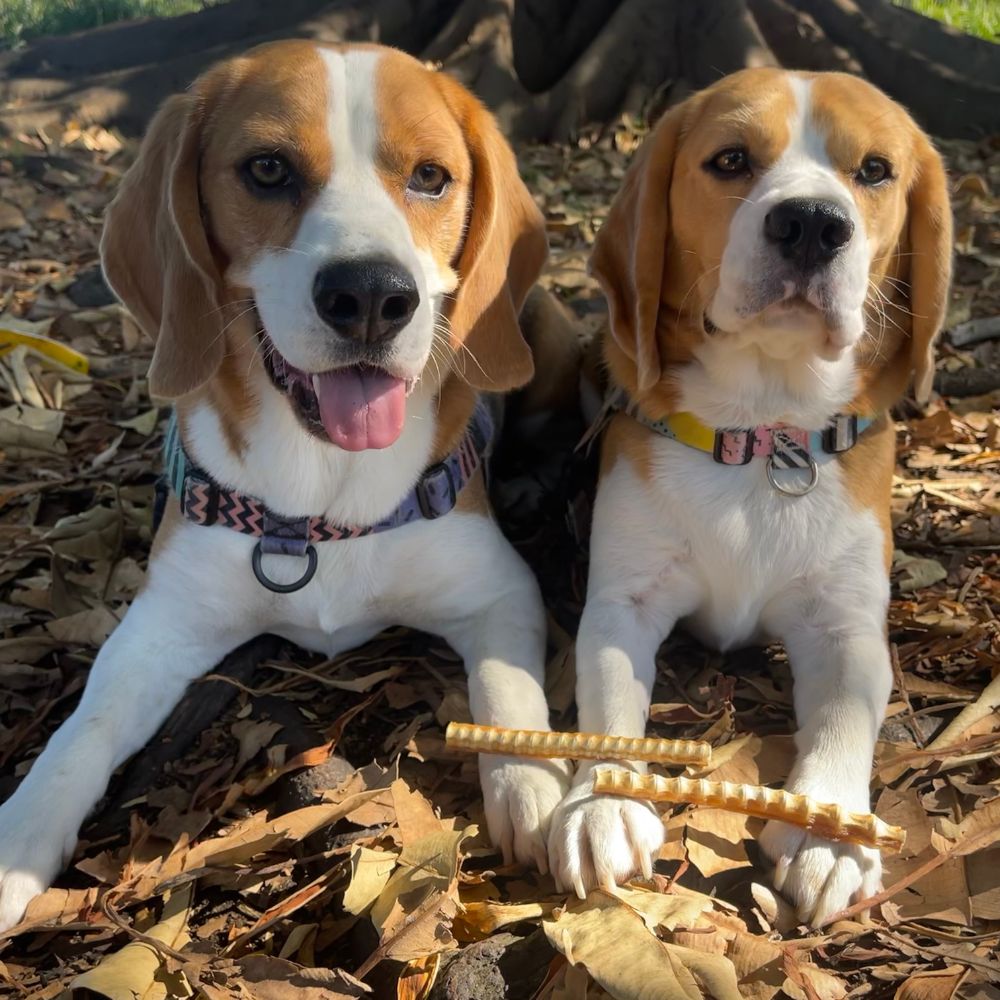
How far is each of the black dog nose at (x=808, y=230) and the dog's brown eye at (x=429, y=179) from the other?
0.80 m

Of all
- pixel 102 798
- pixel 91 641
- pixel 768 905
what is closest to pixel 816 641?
pixel 768 905

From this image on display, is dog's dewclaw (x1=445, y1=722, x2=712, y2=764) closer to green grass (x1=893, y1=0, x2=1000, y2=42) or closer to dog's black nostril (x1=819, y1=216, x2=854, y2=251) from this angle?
dog's black nostril (x1=819, y1=216, x2=854, y2=251)

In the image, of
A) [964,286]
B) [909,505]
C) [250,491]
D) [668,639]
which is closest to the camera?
[250,491]

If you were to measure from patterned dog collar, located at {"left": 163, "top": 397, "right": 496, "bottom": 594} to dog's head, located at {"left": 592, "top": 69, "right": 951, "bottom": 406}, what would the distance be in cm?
62

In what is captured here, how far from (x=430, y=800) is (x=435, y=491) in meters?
0.79

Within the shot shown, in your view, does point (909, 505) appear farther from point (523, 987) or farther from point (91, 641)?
point (91, 641)

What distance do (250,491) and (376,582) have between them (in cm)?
40

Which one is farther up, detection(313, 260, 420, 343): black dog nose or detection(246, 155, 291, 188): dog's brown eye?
detection(246, 155, 291, 188): dog's brown eye

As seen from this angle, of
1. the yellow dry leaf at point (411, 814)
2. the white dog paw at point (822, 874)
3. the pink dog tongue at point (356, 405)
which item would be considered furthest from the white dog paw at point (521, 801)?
the pink dog tongue at point (356, 405)

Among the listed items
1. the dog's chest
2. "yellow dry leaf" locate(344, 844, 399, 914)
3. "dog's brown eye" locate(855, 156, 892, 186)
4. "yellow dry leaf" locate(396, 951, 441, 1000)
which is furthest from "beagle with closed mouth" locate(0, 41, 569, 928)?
"dog's brown eye" locate(855, 156, 892, 186)

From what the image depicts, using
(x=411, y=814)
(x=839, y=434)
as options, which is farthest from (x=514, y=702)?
(x=839, y=434)

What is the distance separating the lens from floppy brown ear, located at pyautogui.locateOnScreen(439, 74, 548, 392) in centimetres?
263

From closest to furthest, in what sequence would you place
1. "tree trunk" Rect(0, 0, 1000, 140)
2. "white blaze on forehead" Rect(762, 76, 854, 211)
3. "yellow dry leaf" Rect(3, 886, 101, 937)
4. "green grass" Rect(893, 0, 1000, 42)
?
1. "yellow dry leaf" Rect(3, 886, 101, 937)
2. "white blaze on forehead" Rect(762, 76, 854, 211)
3. "tree trunk" Rect(0, 0, 1000, 140)
4. "green grass" Rect(893, 0, 1000, 42)

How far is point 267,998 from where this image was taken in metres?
1.81
